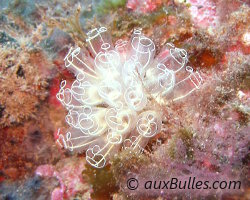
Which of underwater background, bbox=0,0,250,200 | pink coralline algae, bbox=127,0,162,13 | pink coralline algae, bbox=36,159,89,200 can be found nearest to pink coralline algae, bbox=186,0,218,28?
underwater background, bbox=0,0,250,200

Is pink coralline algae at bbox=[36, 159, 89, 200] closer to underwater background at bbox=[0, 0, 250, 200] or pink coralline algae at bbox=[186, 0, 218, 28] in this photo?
underwater background at bbox=[0, 0, 250, 200]

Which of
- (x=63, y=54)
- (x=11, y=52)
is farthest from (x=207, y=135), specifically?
(x=11, y=52)

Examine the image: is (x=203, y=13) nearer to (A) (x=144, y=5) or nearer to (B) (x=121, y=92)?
(A) (x=144, y=5)

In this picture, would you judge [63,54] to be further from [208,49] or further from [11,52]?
[208,49]

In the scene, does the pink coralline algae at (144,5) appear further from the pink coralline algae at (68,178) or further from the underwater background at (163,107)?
the pink coralline algae at (68,178)

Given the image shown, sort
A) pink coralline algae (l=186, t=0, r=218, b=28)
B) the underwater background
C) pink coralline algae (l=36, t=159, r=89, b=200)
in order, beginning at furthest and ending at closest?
pink coralline algae (l=36, t=159, r=89, b=200) < pink coralline algae (l=186, t=0, r=218, b=28) < the underwater background

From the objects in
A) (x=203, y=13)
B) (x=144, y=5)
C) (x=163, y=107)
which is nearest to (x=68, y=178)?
(x=163, y=107)
